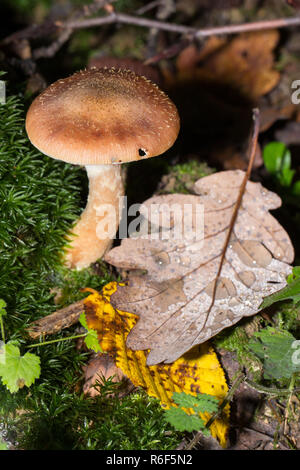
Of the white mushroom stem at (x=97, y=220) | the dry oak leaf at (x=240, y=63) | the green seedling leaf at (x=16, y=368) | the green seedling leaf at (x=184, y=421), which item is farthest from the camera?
the dry oak leaf at (x=240, y=63)

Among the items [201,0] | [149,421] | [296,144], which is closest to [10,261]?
[149,421]

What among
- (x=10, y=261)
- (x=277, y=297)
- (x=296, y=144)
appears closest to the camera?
(x=277, y=297)

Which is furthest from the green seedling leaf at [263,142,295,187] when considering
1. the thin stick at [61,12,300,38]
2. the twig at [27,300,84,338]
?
the twig at [27,300,84,338]

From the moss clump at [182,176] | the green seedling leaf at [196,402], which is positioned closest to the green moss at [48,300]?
the green seedling leaf at [196,402]

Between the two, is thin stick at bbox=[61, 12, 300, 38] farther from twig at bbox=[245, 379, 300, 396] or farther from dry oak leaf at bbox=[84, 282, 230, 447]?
twig at bbox=[245, 379, 300, 396]

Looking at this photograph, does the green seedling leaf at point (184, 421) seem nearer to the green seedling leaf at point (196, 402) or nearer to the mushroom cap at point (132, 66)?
the green seedling leaf at point (196, 402)
